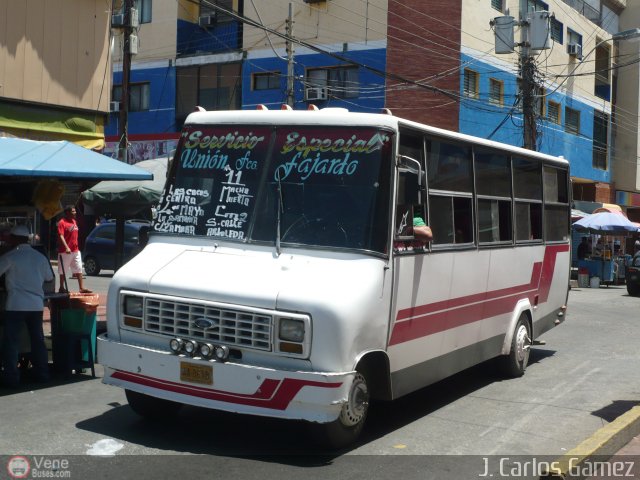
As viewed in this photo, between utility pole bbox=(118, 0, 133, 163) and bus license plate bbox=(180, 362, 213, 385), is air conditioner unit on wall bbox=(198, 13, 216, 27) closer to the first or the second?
utility pole bbox=(118, 0, 133, 163)

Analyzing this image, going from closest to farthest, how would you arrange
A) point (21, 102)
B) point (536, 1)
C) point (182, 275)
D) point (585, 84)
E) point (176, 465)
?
point (176, 465)
point (182, 275)
point (21, 102)
point (536, 1)
point (585, 84)

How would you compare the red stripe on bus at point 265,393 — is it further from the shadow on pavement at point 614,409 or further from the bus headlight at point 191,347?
the shadow on pavement at point 614,409

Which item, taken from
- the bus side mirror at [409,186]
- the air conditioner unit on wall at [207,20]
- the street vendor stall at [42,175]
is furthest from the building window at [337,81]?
the bus side mirror at [409,186]

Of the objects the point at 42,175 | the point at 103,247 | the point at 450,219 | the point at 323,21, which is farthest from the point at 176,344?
the point at 323,21

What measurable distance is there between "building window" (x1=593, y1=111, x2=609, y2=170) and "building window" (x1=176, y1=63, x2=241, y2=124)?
18.3 meters

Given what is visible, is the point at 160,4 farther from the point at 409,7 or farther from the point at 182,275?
the point at 182,275

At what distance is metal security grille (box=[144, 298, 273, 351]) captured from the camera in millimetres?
6410

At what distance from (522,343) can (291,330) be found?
5088 mm

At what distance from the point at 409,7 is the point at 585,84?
45.7 feet

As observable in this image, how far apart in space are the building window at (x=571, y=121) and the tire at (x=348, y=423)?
3262 cm

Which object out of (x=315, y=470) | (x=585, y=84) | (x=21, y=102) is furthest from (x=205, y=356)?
(x=585, y=84)

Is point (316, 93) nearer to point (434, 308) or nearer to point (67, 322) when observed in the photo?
point (67, 322)

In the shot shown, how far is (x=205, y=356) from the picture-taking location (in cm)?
655

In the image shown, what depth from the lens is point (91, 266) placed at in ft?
82.4
